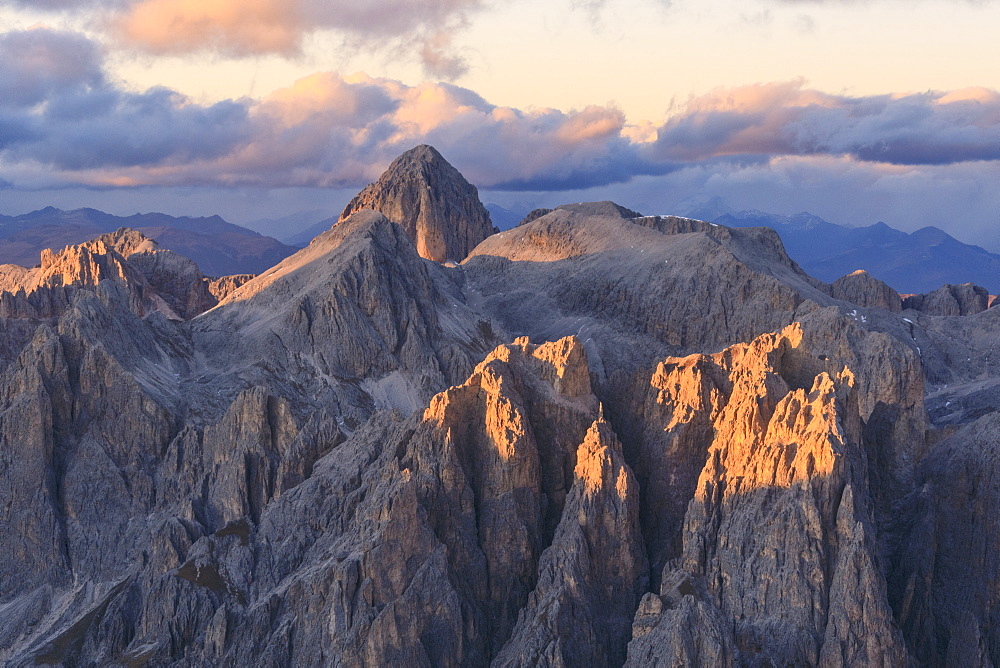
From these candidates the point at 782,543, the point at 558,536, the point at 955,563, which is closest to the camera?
the point at 782,543

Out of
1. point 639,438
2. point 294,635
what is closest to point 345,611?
point 294,635

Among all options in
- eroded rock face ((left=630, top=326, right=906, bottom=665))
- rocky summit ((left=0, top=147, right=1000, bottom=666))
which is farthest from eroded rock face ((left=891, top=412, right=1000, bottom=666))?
eroded rock face ((left=630, top=326, right=906, bottom=665))

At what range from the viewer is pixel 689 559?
9138 centimetres

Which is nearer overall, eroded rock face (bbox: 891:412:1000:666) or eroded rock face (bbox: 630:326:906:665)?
eroded rock face (bbox: 630:326:906:665)

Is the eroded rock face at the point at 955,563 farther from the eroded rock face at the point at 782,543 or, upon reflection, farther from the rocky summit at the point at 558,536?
the eroded rock face at the point at 782,543

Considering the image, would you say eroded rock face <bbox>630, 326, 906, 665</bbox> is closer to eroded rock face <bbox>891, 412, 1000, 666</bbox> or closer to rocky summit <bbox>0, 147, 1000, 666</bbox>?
rocky summit <bbox>0, 147, 1000, 666</bbox>

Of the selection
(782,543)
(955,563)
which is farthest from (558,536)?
(955,563)

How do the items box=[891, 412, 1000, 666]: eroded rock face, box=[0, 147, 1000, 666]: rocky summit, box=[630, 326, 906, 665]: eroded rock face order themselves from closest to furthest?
1. box=[630, 326, 906, 665]: eroded rock face
2. box=[0, 147, 1000, 666]: rocky summit
3. box=[891, 412, 1000, 666]: eroded rock face

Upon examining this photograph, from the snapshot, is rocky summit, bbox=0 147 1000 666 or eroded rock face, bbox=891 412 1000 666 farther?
eroded rock face, bbox=891 412 1000 666

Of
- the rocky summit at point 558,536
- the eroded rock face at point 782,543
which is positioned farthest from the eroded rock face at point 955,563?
the eroded rock face at point 782,543

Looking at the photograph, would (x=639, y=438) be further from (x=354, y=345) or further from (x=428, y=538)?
(x=354, y=345)

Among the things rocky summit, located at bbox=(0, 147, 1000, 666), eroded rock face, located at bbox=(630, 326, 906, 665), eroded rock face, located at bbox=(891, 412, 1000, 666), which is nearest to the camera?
eroded rock face, located at bbox=(630, 326, 906, 665)

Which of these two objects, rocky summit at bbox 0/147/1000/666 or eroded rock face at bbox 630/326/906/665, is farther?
rocky summit at bbox 0/147/1000/666

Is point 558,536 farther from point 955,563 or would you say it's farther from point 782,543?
point 955,563
